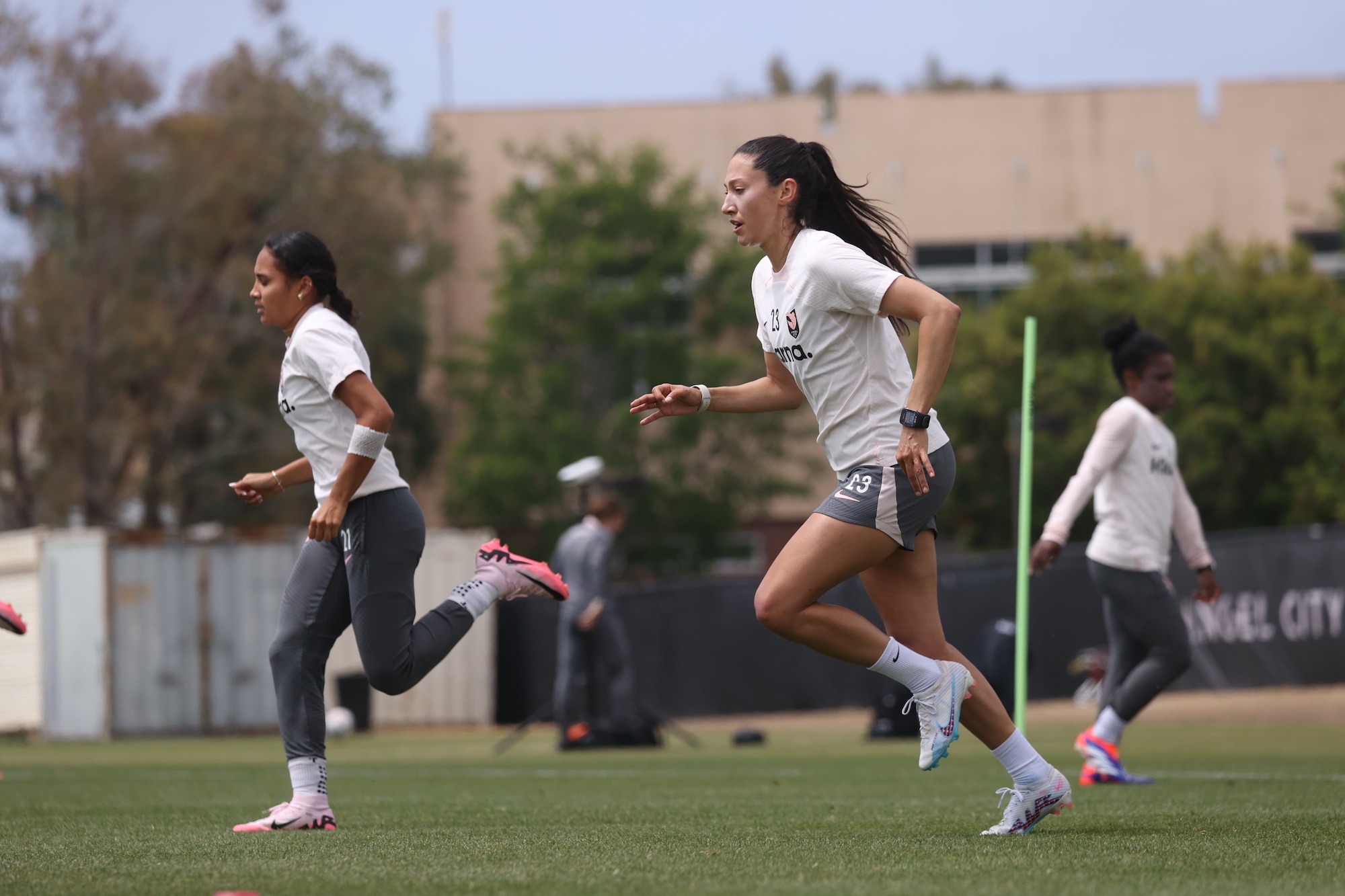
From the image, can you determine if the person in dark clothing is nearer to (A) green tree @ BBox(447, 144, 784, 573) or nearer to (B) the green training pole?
(B) the green training pole

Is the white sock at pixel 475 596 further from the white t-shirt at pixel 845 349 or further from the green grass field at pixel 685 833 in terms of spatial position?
the white t-shirt at pixel 845 349

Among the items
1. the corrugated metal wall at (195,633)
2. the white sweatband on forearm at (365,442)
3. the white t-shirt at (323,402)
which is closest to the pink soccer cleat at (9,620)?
the white t-shirt at (323,402)

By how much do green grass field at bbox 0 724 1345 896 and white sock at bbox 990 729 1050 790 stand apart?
0.19 metres

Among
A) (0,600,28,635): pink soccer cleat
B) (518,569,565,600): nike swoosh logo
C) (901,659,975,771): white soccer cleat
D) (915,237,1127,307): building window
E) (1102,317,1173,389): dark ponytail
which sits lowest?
(901,659,975,771): white soccer cleat

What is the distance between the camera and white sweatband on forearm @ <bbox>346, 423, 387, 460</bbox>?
539 cm

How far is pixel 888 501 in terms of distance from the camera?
16.1ft

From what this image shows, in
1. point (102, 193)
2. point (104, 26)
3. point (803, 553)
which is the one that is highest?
point (104, 26)

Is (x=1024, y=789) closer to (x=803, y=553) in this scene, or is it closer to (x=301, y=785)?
(x=803, y=553)

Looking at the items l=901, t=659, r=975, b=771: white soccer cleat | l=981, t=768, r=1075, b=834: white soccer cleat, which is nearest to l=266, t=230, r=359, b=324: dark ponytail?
l=901, t=659, r=975, b=771: white soccer cleat

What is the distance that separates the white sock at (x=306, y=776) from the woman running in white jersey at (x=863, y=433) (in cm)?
173

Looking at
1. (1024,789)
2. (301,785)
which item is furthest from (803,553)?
(301,785)

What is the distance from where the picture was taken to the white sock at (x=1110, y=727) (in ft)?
25.9

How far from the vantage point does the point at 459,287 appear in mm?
46031

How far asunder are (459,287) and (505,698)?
2522cm
